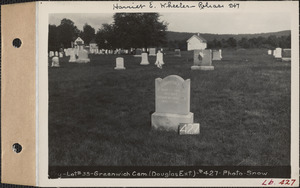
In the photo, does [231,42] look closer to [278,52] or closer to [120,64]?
[278,52]

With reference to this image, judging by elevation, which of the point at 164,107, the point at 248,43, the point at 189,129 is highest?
the point at 248,43

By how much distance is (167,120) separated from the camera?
14.1ft

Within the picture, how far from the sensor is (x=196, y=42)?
14.7 ft

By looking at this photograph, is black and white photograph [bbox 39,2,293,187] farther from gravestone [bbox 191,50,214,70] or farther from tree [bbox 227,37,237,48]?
gravestone [bbox 191,50,214,70]

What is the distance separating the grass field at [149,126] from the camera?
405 cm

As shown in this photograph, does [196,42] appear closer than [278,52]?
No

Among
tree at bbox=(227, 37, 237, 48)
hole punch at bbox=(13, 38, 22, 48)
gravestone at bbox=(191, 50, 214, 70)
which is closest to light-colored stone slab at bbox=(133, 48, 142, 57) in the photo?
gravestone at bbox=(191, 50, 214, 70)

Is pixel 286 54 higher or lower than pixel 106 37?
lower

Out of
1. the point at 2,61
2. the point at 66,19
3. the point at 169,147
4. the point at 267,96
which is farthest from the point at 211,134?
the point at 2,61

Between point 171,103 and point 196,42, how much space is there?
775 millimetres

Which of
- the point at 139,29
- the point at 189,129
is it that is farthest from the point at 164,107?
the point at 139,29

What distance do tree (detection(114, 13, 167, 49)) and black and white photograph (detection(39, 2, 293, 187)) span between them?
1 cm
